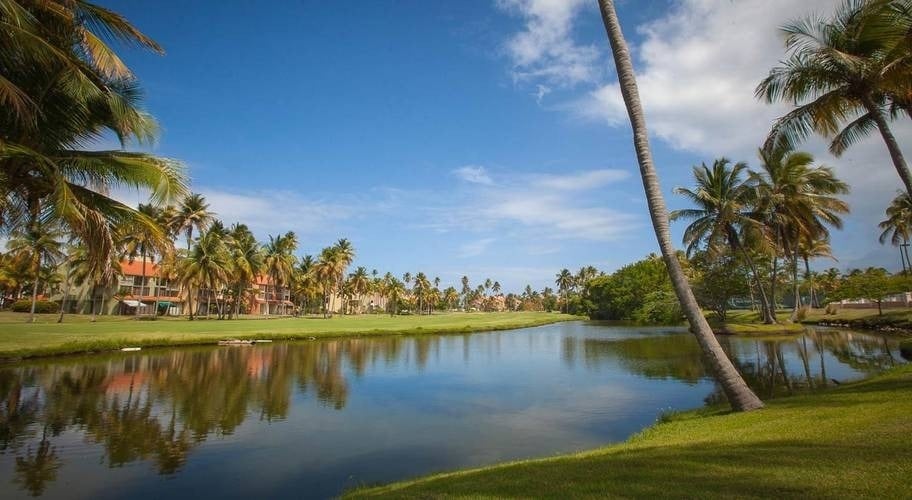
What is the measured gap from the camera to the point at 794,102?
16453mm

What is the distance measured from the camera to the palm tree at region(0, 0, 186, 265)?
31.9 ft

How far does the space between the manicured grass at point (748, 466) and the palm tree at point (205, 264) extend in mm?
60649

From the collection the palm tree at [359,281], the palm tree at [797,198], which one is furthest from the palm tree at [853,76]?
the palm tree at [359,281]

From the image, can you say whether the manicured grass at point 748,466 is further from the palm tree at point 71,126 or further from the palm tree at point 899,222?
the palm tree at point 899,222

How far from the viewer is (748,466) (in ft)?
21.2

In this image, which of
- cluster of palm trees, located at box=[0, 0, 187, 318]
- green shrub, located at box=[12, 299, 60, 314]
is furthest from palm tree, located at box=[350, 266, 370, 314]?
cluster of palm trees, located at box=[0, 0, 187, 318]

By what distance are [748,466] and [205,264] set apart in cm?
6577

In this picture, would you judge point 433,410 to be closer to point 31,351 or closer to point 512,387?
point 512,387

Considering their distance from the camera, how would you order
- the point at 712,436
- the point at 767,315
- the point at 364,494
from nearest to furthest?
the point at 364,494
the point at 712,436
the point at 767,315

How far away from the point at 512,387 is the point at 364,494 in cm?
1542

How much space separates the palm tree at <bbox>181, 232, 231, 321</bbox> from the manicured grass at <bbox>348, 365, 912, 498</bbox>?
2388 inches

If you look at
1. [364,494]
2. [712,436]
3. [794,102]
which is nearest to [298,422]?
[364,494]

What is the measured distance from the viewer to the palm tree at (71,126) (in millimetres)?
9727

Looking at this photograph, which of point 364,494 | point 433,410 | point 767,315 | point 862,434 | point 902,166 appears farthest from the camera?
point 767,315
